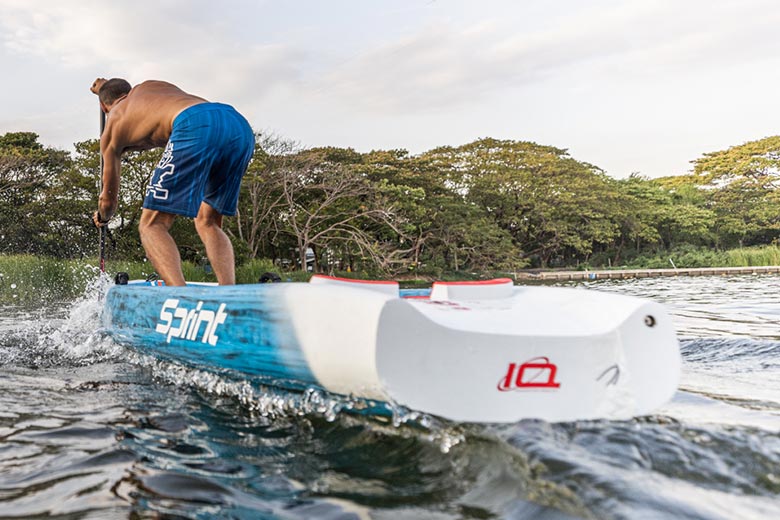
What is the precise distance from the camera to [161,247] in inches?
134

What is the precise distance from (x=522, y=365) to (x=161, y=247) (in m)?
2.39

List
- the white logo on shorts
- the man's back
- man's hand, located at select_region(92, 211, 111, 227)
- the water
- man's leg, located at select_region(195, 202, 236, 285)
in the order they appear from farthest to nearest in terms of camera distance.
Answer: man's hand, located at select_region(92, 211, 111, 227)
man's leg, located at select_region(195, 202, 236, 285)
the man's back
the white logo on shorts
the water

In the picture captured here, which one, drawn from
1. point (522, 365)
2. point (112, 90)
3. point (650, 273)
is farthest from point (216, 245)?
point (650, 273)

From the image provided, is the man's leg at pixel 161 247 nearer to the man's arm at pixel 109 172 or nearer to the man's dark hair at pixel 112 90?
the man's arm at pixel 109 172

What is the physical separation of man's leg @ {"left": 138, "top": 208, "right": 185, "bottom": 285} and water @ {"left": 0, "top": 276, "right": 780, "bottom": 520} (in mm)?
874

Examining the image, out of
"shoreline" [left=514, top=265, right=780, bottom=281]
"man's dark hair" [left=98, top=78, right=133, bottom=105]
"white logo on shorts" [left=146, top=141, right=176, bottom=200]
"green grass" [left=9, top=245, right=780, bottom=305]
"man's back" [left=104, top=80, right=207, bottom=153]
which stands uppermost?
"man's dark hair" [left=98, top=78, right=133, bottom=105]

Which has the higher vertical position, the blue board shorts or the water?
the blue board shorts

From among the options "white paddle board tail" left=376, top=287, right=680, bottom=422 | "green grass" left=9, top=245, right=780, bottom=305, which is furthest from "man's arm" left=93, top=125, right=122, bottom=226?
"green grass" left=9, top=245, right=780, bottom=305

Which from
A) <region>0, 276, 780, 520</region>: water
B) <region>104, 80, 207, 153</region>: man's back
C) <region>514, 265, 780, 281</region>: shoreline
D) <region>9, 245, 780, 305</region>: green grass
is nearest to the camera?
<region>0, 276, 780, 520</region>: water

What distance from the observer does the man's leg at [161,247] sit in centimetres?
339

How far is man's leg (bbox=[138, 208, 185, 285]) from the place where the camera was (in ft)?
11.1

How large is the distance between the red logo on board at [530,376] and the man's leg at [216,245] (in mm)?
2250

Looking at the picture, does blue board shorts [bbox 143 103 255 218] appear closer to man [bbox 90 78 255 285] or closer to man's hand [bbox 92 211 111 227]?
man [bbox 90 78 255 285]

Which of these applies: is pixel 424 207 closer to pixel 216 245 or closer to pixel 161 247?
pixel 216 245
